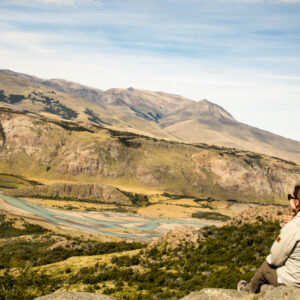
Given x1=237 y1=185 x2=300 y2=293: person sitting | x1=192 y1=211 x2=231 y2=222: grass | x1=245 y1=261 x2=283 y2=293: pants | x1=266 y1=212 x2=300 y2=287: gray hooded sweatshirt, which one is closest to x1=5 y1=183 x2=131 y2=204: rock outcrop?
x1=192 y1=211 x2=231 y2=222: grass

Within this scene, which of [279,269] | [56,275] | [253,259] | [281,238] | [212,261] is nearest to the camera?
[281,238]

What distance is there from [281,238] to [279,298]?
1802mm

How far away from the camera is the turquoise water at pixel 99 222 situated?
365ft

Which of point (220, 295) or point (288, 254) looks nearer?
point (288, 254)

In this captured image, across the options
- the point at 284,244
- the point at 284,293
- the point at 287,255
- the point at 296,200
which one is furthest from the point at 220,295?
the point at 296,200

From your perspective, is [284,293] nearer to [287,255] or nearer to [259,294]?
[287,255]

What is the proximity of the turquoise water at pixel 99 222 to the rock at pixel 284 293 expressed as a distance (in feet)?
330

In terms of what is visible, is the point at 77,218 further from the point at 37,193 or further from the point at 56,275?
the point at 56,275

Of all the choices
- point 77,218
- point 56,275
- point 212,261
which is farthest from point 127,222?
point 212,261

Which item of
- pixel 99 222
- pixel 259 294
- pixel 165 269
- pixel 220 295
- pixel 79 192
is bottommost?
pixel 99 222

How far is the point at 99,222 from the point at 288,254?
408ft

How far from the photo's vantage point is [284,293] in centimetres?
869

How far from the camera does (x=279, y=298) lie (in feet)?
28.3

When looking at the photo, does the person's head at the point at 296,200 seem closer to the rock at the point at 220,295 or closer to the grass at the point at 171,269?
the rock at the point at 220,295
